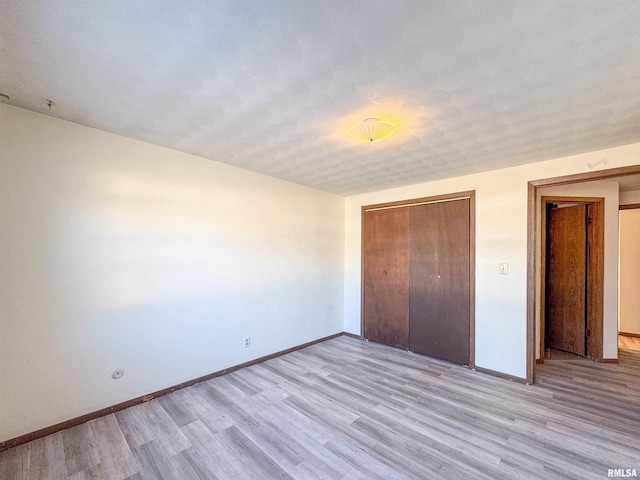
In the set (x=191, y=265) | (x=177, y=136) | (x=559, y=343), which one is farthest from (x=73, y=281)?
(x=559, y=343)

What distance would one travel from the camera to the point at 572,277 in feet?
12.3

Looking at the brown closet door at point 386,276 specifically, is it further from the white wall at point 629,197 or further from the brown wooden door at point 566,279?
the white wall at point 629,197

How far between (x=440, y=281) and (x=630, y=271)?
388cm

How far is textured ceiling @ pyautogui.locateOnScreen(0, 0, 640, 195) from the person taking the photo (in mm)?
1116

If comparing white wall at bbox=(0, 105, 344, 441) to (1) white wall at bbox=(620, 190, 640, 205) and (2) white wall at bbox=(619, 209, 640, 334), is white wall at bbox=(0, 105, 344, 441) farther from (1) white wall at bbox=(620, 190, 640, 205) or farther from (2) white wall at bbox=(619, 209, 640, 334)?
(2) white wall at bbox=(619, 209, 640, 334)

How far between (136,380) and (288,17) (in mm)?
2984

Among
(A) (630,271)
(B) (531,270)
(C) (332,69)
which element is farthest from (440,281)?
(A) (630,271)

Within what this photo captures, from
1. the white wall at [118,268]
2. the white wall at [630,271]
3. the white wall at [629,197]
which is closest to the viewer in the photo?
the white wall at [118,268]

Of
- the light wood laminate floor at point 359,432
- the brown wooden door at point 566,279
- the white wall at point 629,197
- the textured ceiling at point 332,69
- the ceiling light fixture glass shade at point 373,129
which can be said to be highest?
the textured ceiling at point 332,69

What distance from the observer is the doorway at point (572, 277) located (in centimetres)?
350

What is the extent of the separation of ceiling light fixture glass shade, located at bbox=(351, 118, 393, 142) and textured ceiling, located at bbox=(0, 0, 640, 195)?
61 millimetres

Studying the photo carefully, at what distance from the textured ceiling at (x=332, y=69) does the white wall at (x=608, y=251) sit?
1.50m

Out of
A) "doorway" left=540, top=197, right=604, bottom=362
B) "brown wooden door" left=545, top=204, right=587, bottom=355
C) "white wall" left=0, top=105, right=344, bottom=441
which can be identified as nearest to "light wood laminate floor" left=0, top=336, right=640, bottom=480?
"white wall" left=0, top=105, right=344, bottom=441

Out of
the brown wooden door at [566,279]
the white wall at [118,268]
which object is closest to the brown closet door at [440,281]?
the brown wooden door at [566,279]
